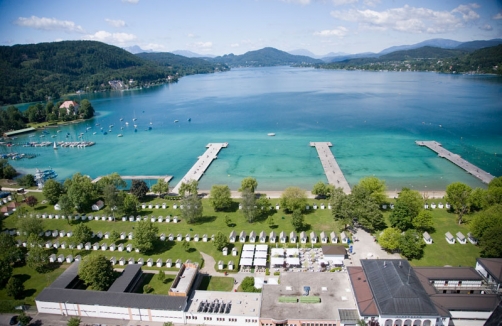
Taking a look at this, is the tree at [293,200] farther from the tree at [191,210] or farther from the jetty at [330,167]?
the tree at [191,210]

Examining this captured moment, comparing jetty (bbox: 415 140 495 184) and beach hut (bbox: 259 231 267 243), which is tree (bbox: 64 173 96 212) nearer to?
beach hut (bbox: 259 231 267 243)

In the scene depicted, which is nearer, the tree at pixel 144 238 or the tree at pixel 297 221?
Answer: the tree at pixel 144 238

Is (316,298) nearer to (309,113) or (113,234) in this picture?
(113,234)

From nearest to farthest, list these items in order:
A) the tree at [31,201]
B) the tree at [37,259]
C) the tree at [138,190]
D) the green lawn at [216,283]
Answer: the green lawn at [216,283]
the tree at [37,259]
the tree at [31,201]
the tree at [138,190]

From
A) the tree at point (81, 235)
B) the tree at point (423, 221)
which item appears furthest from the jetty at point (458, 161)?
the tree at point (81, 235)

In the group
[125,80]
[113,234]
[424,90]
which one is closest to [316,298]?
[113,234]

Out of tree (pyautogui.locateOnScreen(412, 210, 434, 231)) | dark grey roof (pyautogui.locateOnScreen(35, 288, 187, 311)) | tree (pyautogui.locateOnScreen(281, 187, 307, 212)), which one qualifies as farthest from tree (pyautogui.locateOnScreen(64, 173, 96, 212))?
tree (pyautogui.locateOnScreen(412, 210, 434, 231))

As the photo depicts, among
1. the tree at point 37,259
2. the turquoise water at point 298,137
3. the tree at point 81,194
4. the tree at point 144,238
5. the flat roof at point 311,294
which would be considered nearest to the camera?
the flat roof at point 311,294
